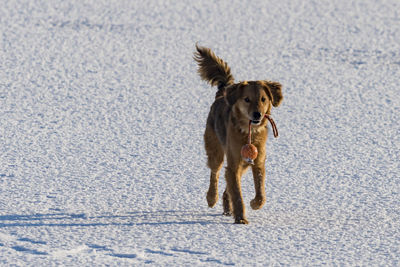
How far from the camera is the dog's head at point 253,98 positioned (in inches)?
208

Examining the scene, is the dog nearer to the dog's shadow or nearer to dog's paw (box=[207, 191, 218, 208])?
dog's paw (box=[207, 191, 218, 208])

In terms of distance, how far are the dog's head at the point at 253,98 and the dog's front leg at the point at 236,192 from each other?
43 centimetres

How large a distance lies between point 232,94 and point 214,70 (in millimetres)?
1038

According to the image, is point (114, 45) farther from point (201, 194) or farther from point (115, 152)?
point (201, 194)

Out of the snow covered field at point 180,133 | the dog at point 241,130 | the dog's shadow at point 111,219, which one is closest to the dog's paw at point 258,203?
the dog at point 241,130

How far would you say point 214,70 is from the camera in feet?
21.2

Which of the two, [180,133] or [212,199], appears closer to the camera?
[212,199]

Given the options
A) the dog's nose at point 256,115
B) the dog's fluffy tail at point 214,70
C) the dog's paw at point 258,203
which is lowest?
the dog's paw at point 258,203

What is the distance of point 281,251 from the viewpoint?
15.4ft

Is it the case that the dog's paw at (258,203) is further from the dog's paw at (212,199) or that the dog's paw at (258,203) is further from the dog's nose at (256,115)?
the dog's nose at (256,115)

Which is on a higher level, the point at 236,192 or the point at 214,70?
the point at 214,70

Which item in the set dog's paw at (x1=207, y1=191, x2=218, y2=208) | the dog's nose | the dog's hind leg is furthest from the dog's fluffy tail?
the dog's nose

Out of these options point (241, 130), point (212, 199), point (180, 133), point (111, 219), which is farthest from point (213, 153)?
point (180, 133)

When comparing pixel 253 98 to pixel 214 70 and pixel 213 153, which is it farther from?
pixel 214 70
